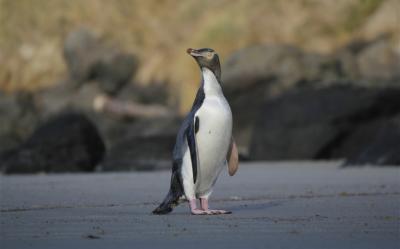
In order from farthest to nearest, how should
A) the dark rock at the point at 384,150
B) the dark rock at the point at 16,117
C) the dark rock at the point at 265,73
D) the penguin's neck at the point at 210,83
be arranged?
the dark rock at the point at 16,117 < the dark rock at the point at 265,73 < the dark rock at the point at 384,150 < the penguin's neck at the point at 210,83

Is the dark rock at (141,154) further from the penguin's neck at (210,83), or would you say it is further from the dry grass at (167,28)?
the dry grass at (167,28)

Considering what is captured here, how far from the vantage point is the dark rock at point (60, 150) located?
17.0 metres

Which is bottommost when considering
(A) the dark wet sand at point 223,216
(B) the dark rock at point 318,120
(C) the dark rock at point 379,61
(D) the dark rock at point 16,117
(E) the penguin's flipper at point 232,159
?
(A) the dark wet sand at point 223,216

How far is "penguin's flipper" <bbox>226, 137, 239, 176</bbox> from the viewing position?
8094 millimetres

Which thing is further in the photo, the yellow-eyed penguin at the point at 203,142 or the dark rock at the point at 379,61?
the dark rock at the point at 379,61

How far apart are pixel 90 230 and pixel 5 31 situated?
3964 cm

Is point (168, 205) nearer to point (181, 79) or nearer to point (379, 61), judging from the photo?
point (379, 61)

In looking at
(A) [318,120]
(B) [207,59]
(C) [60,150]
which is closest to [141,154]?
(C) [60,150]

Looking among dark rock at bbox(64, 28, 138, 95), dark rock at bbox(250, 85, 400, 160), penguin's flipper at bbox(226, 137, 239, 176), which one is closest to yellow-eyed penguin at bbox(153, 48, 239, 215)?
penguin's flipper at bbox(226, 137, 239, 176)

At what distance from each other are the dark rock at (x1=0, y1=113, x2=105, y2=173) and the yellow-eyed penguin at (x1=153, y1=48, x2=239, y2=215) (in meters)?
9.38

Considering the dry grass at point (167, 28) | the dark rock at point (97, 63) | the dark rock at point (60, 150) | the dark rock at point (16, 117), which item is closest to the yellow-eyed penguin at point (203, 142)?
the dark rock at point (60, 150)

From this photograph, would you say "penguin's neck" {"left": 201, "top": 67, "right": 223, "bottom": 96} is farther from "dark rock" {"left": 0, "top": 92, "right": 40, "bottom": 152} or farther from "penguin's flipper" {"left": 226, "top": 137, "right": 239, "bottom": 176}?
"dark rock" {"left": 0, "top": 92, "right": 40, "bottom": 152}

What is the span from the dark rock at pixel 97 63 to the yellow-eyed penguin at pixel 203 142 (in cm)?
2832

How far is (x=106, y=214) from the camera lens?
755 centimetres
